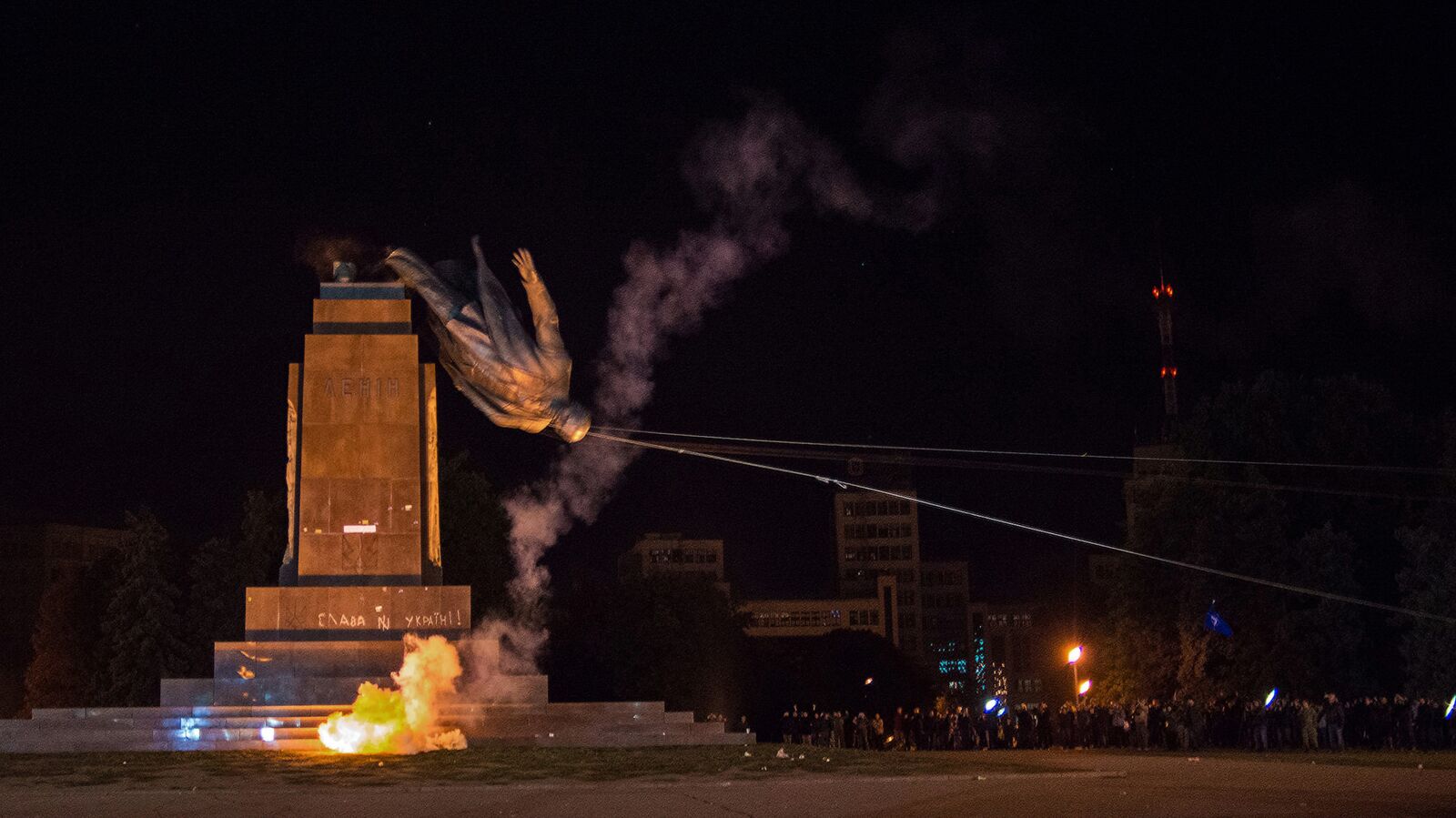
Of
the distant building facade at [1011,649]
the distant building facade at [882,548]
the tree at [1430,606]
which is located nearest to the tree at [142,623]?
the tree at [1430,606]

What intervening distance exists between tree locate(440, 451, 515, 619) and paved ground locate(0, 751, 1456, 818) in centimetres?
3026

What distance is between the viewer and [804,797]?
53.8 ft

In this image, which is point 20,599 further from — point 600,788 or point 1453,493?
point 600,788

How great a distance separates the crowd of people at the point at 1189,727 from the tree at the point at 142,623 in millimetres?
21865

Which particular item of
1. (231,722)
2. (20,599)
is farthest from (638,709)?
(20,599)

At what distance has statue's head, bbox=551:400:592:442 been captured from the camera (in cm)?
2562

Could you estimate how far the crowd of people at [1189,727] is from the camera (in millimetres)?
31844

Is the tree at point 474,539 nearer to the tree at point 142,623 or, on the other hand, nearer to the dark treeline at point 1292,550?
the tree at point 142,623

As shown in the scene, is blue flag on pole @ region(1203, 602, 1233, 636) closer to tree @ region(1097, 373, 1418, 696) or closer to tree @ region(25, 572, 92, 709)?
tree @ region(1097, 373, 1418, 696)

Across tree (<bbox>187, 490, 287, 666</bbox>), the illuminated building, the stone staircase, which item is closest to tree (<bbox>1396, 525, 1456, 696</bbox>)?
the stone staircase

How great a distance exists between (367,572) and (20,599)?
89.5m

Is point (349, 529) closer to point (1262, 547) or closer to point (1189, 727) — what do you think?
point (1189, 727)

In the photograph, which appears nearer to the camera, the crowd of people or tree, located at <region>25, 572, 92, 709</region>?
the crowd of people

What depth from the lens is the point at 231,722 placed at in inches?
892
